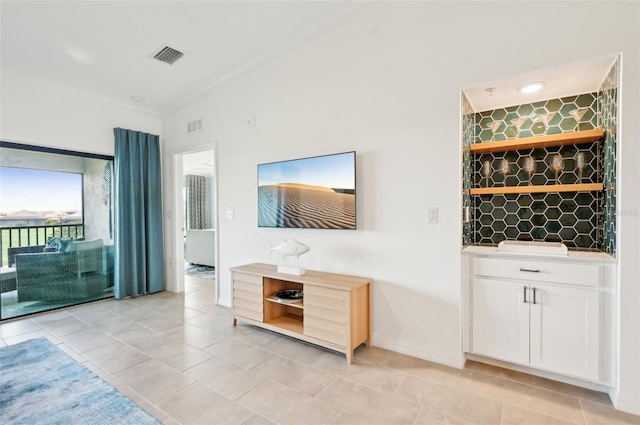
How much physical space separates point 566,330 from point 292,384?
6.17 ft

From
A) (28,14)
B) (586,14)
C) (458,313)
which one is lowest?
(458,313)

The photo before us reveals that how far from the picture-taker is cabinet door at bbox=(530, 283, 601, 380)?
1964 mm

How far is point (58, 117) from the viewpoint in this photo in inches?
153

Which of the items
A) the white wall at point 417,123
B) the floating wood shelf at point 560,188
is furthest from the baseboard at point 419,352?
the floating wood shelf at point 560,188

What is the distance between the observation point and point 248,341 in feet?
9.46

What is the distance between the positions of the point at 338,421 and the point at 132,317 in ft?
9.58

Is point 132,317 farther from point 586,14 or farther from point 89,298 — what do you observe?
point 586,14

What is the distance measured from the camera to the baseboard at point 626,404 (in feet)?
5.92

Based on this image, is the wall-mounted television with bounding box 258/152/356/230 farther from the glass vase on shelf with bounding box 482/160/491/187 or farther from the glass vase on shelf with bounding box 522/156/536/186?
the glass vase on shelf with bounding box 522/156/536/186

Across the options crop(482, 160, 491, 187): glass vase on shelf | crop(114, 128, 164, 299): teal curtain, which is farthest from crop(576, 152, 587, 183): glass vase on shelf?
crop(114, 128, 164, 299): teal curtain

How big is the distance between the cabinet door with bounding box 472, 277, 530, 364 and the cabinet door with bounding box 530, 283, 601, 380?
0.21ft

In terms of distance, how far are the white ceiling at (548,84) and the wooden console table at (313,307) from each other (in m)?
1.77

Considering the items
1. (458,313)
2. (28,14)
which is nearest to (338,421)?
(458,313)

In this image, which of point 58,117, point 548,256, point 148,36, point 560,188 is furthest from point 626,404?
point 58,117
